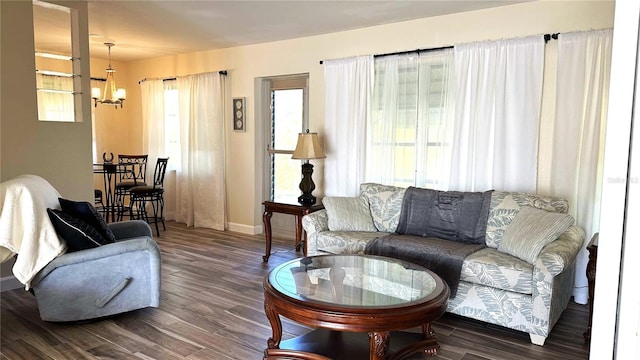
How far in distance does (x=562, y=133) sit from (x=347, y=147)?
209cm

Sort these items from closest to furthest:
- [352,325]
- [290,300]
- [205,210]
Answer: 1. [352,325]
2. [290,300]
3. [205,210]

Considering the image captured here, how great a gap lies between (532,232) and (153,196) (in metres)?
5.01

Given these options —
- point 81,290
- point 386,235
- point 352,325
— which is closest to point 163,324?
point 81,290

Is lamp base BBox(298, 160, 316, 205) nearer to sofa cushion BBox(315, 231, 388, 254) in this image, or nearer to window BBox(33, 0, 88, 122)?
sofa cushion BBox(315, 231, 388, 254)

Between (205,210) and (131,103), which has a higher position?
(131,103)

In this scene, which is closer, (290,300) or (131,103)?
(290,300)

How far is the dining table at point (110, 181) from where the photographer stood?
644cm

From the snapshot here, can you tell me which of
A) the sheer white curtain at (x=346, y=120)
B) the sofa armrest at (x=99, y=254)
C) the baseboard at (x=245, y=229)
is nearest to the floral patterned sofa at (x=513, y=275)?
the sheer white curtain at (x=346, y=120)

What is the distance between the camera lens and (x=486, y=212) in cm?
351

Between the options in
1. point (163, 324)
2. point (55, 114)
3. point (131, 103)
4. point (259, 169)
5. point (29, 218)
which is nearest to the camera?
point (29, 218)

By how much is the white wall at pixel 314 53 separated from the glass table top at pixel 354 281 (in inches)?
75.1

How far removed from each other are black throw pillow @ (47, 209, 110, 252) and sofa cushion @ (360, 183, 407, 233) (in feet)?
7.58

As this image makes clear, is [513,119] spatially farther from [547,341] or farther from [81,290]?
[81,290]

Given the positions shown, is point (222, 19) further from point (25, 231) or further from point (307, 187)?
point (25, 231)
